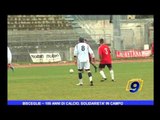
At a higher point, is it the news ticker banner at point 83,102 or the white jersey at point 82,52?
the white jersey at point 82,52

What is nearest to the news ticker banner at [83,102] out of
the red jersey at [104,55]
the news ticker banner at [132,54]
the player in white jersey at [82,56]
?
the player in white jersey at [82,56]

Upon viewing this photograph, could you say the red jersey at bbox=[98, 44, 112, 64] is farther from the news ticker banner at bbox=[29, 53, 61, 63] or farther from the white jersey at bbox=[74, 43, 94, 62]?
the news ticker banner at bbox=[29, 53, 61, 63]

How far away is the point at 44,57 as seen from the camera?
48.1 ft

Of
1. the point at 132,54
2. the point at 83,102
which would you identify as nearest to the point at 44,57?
the point at 132,54

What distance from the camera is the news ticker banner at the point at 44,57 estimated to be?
47.4ft

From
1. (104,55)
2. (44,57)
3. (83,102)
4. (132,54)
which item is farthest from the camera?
(132,54)

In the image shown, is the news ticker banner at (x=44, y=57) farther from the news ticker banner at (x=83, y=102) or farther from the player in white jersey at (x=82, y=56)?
the news ticker banner at (x=83, y=102)

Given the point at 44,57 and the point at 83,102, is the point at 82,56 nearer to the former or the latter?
the point at 83,102

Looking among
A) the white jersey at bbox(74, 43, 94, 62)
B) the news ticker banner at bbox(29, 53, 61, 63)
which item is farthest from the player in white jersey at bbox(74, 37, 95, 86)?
the news ticker banner at bbox(29, 53, 61, 63)

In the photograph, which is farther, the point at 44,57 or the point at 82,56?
the point at 44,57

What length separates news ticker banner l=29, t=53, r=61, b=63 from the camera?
14.5 m

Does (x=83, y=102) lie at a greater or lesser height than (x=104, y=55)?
lesser

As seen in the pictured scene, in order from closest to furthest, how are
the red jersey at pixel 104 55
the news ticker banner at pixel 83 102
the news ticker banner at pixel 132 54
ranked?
the news ticker banner at pixel 83 102 < the red jersey at pixel 104 55 < the news ticker banner at pixel 132 54
